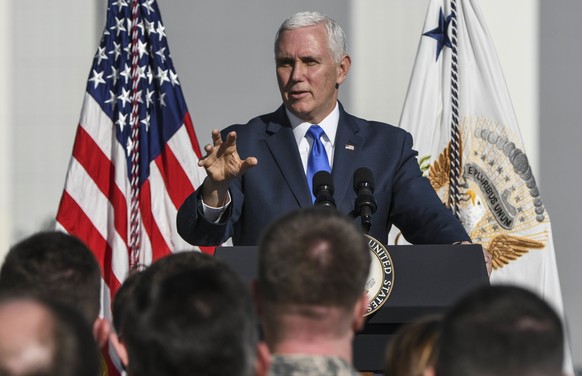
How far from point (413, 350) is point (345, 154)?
184 centimetres

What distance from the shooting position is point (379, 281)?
336cm

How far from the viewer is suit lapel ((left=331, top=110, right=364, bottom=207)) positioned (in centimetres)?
408

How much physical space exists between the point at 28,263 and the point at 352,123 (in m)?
1.84

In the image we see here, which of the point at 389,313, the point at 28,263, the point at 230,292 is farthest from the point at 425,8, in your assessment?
the point at 230,292

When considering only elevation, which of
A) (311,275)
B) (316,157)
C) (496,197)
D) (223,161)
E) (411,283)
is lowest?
(496,197)

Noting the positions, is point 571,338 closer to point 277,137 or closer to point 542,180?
point 542,180

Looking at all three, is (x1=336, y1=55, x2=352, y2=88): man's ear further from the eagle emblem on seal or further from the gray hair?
the eagle emblem on seal

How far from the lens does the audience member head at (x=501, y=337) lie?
2.01 m

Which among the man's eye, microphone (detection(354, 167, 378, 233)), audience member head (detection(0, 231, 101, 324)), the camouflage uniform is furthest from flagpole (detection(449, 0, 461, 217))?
the camouflage uniform

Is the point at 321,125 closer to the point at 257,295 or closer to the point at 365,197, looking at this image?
the point at 365,197

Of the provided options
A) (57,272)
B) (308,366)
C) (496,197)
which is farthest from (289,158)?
(496,197)

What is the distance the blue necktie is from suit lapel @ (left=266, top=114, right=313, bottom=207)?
0.20ft

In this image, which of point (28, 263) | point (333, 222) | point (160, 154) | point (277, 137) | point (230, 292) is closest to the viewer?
point (230, 292)

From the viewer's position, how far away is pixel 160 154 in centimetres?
614
